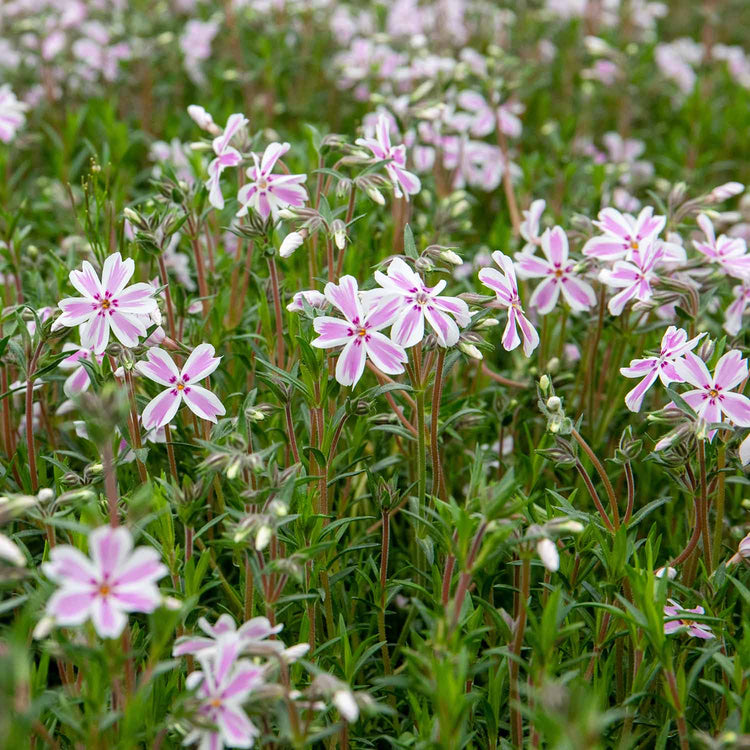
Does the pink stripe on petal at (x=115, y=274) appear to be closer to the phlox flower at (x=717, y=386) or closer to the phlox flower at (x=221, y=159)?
the phlox flower at (x=221, y=159)

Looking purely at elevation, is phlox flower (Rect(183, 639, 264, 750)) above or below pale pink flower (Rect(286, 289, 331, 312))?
below

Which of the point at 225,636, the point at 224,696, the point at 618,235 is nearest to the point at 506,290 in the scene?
the point at 618,235

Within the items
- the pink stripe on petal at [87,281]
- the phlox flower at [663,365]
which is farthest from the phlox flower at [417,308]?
the pink stripe on petal at [87,281]

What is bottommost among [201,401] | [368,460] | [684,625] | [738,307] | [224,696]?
[684,625]

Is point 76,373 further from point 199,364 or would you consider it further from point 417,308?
point 417,308

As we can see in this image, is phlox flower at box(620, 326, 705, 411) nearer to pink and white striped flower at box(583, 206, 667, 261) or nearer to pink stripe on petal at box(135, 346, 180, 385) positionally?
pink and white striped flower at box(583, 206, 667, 261)

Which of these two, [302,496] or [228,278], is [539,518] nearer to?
[302,496]

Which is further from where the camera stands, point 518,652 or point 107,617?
point 518,652

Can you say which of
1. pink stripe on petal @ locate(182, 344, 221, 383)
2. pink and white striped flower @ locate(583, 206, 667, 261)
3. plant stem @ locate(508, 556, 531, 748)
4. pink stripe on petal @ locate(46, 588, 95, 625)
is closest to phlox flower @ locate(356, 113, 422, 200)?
pink and white striped flower @ locate(583, 206, 667, 261)
